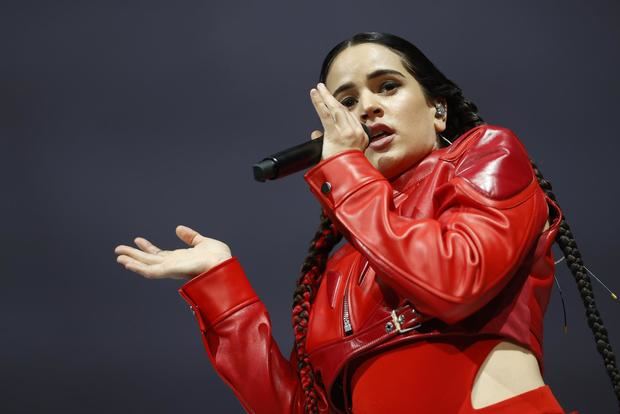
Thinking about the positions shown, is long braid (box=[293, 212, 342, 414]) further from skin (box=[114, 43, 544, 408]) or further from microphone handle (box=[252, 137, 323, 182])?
microphone handle (box=[252, 137, 323, 182])

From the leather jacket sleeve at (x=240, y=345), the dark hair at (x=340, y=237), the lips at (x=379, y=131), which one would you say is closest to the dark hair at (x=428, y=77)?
Result: the dark hair at (x=340, y=237)

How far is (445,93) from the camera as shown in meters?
1.19

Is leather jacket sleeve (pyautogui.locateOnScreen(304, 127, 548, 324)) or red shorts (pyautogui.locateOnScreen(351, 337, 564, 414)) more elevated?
leather jacket sleeve (pyautogui.locateOnScreen(304, 127, 548, 324))

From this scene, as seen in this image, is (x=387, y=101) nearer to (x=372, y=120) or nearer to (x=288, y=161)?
(x=372, y=120)

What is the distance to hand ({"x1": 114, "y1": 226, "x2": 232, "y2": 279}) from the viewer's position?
111cm

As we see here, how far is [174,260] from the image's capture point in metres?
1.12

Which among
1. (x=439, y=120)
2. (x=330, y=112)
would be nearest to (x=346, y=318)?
(x=330, y=112)

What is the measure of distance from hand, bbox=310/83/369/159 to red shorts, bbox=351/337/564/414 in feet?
0.79

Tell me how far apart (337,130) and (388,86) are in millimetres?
205

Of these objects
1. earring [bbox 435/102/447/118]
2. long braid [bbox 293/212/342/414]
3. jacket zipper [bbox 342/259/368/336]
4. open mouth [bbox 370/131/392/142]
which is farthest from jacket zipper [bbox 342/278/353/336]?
earring [bbox 435/102/447/118]

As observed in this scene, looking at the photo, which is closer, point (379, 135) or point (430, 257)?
point (430, 257)

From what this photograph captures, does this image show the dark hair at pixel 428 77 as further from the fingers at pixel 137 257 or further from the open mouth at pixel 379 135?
the fingers at pixel 137 257

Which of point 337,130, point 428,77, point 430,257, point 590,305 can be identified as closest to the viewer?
point 430,257

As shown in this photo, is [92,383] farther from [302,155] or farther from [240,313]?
[302,155]
